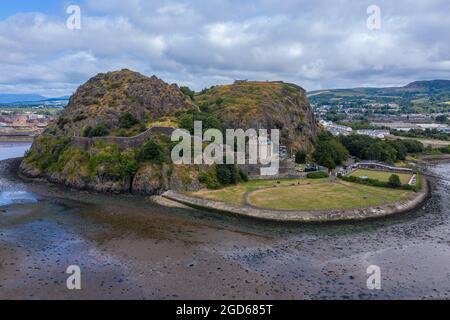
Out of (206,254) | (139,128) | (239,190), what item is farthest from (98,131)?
(206,254)

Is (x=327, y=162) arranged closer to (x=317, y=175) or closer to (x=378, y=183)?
(x=317, y=175)

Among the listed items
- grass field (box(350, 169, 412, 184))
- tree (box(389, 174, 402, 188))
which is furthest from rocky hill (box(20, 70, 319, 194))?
tree (box(389, 174, 402, 188))

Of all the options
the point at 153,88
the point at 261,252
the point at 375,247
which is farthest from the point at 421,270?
the point at 153,88

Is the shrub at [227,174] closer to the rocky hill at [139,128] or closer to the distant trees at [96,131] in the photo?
the rocky hill at [139,128]

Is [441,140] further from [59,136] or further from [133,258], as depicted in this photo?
[133,258]

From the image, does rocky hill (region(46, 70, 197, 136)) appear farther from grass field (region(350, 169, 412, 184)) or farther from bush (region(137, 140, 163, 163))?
grass field (region(350, 169, 412, 184))

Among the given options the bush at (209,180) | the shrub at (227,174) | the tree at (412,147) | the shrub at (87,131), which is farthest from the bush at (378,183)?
the tree at (412,147)
